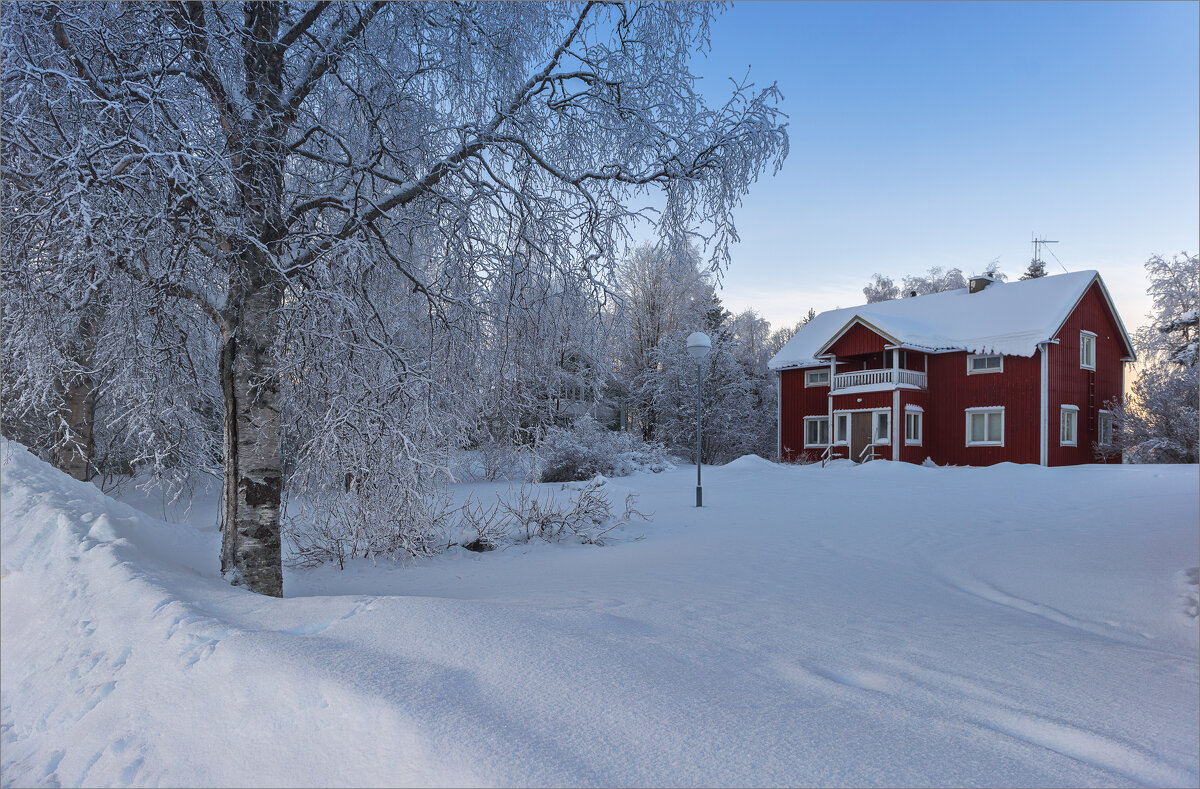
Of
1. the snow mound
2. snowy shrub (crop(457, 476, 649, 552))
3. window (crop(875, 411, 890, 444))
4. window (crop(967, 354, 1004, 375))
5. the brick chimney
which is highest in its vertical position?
the brick chimney

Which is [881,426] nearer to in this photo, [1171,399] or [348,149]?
[1171,399]

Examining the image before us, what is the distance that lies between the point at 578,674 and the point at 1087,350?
1154 inches

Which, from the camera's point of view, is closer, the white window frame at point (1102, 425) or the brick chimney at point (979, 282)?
the white window frame at point (1102, 425)

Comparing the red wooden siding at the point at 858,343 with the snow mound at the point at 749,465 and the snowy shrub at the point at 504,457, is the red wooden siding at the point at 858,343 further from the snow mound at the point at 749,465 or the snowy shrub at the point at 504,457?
the snowy shrub at the point at 504,457

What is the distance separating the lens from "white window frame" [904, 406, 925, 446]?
24766mm

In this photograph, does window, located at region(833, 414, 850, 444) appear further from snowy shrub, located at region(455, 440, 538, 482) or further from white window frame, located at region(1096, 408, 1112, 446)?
snowy shrub, located at region(455, 440, 538, 482)

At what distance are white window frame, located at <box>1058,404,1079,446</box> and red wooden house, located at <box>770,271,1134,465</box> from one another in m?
0.06

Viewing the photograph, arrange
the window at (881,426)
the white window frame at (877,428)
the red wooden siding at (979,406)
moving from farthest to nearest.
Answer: the window at (881,426), the white window frame at (877,428), the red wooden siding at (979,406)

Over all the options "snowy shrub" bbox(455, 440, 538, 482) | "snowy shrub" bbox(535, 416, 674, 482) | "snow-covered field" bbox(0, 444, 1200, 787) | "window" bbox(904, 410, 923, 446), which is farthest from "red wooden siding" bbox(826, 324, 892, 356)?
"snowy shrub" bbox(455, 440, 538, 482)

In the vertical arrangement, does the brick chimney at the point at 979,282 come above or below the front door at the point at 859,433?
above

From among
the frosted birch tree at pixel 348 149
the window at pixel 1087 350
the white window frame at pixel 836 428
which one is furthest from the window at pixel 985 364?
the frosted birch tree at pixel 348 149

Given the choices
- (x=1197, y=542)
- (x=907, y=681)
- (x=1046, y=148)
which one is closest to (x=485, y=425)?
(x=907, y=681)

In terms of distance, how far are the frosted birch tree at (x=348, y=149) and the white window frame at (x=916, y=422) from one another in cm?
2136

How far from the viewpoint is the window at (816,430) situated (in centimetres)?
2814
